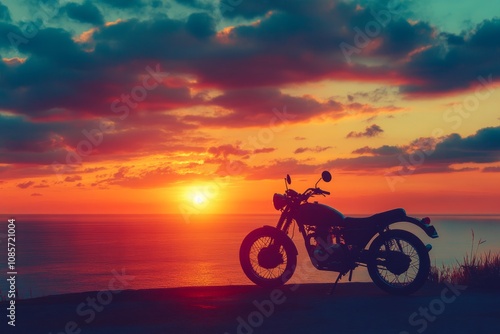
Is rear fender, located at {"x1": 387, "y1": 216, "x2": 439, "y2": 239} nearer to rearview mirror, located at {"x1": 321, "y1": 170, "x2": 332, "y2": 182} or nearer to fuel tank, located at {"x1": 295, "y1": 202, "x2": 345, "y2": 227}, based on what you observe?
fuel tank, located at {"x1": 295, "y1": 202, "x2": 345, "y2": 227}

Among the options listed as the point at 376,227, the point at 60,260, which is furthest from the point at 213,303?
the point at 60,260

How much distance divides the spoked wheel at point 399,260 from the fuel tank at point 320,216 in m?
0.79

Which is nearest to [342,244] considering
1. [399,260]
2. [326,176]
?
[399,260]

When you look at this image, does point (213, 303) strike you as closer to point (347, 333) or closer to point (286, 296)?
point (286, 296)

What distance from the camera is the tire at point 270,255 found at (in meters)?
10.4

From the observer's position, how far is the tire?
10.4m

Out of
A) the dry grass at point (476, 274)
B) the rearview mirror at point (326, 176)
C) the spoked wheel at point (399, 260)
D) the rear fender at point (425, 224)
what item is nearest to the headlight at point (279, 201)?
the rearview mirror at point (326, 176)

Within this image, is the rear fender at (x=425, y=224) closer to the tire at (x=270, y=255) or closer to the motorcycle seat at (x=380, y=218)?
the motorcycle seat at (x=380, y=218)

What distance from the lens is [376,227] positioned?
10133 mm

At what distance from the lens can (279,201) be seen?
10695 millimetres

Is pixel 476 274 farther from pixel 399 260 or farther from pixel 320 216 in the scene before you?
pixel 320 216

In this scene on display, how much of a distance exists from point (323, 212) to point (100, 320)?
4.36 metres

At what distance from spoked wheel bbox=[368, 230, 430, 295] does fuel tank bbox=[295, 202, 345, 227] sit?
2.59 ft

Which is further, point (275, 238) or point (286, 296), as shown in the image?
point (275, 238)
